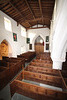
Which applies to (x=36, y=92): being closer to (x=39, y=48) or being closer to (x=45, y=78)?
(x=45, y=78)

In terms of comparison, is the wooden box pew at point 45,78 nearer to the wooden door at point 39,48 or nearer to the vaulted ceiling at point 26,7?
the vaulted ceiling at point 26,7

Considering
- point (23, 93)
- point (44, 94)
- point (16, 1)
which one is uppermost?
point (16, 1)

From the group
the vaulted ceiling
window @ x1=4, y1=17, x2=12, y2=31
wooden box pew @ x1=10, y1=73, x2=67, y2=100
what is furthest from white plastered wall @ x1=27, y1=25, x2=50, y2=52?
wooden box pew @ x1=10, y1=73, x2=67, y2=100

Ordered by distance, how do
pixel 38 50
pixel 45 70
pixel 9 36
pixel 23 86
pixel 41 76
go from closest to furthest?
pixel 23 86
pixel 41 76
pixel 45 70
pixel 9 36
pixel 38 50

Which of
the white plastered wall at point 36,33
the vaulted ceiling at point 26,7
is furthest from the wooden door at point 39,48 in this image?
the vaulted ceiling at point 26,7

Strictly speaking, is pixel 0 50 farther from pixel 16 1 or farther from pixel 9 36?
pixel 16 1

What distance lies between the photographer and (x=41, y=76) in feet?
8.13

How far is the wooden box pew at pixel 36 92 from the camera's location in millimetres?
1563

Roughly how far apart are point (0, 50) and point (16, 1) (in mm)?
6082

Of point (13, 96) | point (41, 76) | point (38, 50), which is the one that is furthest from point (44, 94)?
point (38, 50)

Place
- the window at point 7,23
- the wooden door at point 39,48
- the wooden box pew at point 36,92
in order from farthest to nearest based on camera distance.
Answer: the wooden door at point 39,48 → the window at point 7,23 → the wooden box pew at point 36,92

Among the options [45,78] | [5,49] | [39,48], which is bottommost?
[45,78]

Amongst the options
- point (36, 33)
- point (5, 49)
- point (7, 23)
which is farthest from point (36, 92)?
point (36, 33)

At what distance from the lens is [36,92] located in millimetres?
1812
